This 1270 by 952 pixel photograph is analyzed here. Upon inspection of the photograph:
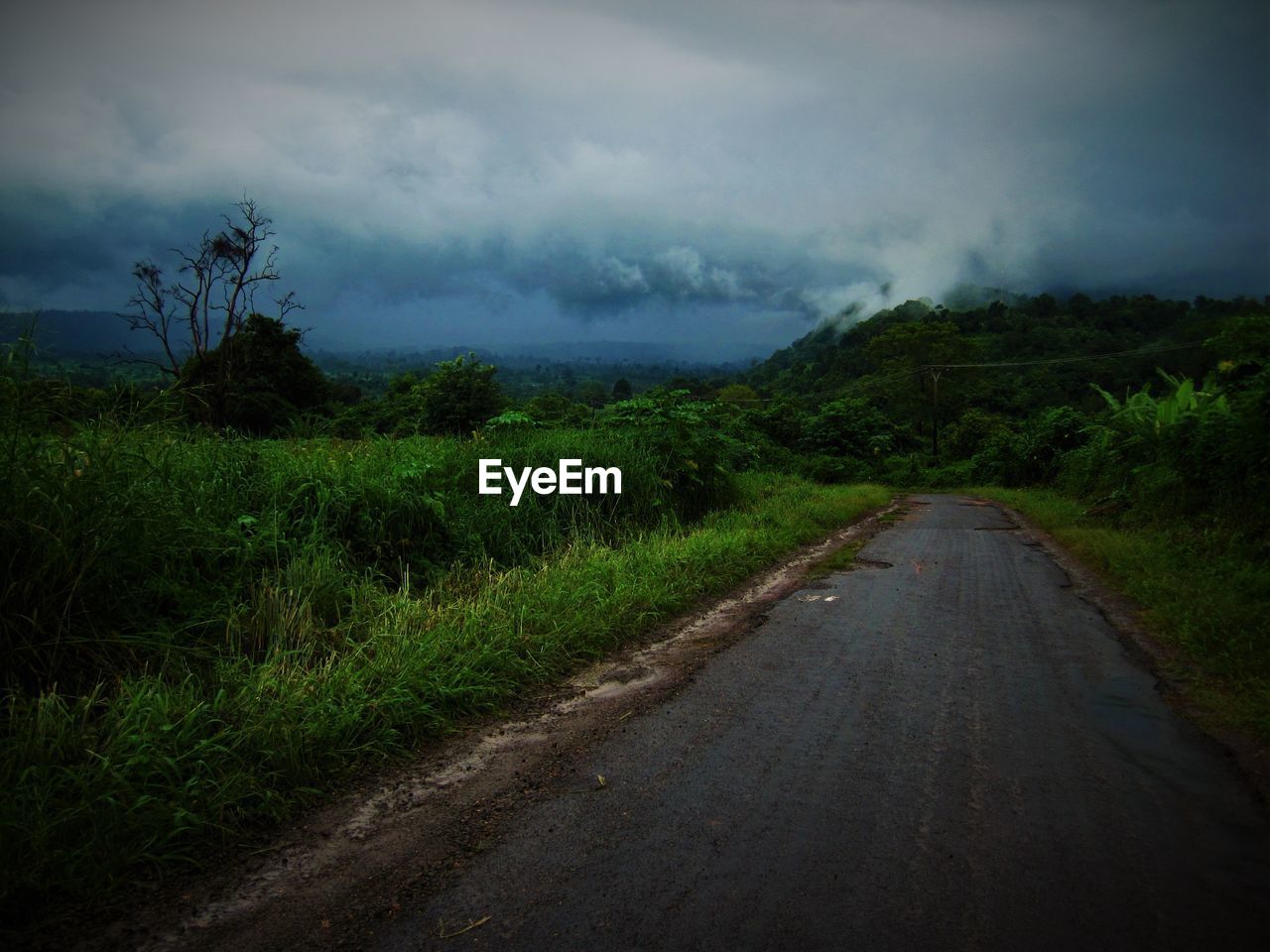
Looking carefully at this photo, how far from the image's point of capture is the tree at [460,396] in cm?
1988

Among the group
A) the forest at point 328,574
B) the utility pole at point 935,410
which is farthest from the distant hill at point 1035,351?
the forest at point 328,574

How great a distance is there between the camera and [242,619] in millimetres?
4676

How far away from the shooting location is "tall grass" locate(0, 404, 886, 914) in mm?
2838

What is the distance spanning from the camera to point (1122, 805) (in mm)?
2881

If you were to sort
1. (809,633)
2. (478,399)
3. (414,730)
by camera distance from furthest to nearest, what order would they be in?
(478,399)
(809,633)
(414,730)

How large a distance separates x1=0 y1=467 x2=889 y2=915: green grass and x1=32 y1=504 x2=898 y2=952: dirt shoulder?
0.15 meters

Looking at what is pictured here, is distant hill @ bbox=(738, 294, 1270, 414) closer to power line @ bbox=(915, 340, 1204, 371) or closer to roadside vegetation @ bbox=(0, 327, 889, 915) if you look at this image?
power line @ bbox=(915, 340, 1204, 371)

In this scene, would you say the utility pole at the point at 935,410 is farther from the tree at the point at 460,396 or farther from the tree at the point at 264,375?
the tree at the point at 264,375

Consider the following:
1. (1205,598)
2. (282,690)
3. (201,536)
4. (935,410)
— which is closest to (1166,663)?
(1205,598)

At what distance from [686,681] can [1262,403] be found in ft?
23.7

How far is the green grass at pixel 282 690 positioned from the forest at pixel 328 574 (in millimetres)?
16

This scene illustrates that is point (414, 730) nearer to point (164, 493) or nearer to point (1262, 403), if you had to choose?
point (164, 493)

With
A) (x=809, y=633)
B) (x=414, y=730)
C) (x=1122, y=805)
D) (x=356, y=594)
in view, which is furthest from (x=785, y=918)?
(x=356, y=594)

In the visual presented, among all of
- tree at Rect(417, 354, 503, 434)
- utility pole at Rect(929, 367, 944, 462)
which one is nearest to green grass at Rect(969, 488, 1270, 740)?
tree at Rect(417, 354, 503, 434)
